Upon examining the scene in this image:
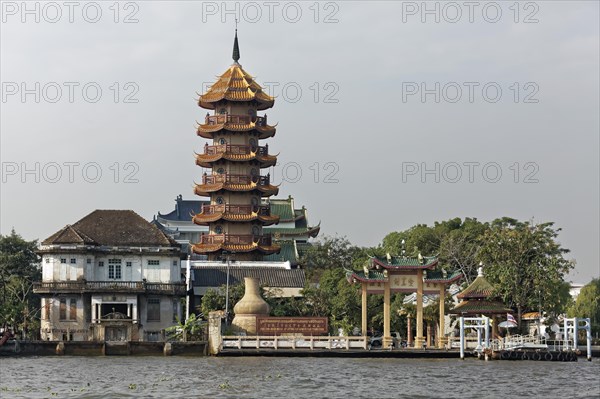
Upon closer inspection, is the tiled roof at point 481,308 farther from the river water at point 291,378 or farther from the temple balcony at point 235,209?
the temple balcony at point 235,209

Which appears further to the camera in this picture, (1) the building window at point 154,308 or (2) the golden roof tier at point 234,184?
(2) the golden roof tier at point 234,184

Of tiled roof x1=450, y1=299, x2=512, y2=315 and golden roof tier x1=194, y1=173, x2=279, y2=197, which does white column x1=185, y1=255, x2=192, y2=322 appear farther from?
tiled roof x1=450, y1=299, x2=512, y2=315

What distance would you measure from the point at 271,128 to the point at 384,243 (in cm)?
1370

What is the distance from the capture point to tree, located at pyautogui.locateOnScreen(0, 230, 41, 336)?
260 ft

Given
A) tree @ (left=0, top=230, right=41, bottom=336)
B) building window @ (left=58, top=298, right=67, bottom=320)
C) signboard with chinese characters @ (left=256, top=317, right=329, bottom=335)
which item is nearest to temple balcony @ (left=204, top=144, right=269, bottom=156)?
tree @ (left=0, top=230, right=41, bottom=336)

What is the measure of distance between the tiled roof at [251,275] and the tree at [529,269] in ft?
64.7

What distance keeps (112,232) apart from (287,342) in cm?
Answer: 2305

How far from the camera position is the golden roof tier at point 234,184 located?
4080 inches

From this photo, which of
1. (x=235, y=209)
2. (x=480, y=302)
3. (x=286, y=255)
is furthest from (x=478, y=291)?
(x=286, y=255)

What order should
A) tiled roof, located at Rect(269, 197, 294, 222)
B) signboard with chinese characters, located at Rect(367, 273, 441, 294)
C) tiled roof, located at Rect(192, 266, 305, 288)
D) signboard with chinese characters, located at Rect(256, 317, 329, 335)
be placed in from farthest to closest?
tiled roof, located at Rect(269, 197, 294, 222) < tiled roof, located at Rect(192, 266, 305, 288) < signboard with chinese characters, located at Rect(367, 273, 441, 294) < signboard with chinese characters, located at Rect(256, 317, 329, 335)

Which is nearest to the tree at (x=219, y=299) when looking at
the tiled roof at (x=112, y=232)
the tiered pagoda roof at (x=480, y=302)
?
the tiled roof at (x=112, y=232)

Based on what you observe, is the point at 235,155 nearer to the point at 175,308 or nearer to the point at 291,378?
the point at 175,308

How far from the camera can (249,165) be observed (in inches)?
4154

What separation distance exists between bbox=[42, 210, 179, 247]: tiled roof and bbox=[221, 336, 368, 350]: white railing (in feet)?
63.2
